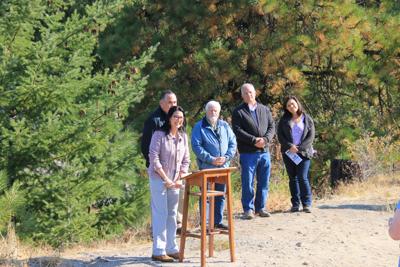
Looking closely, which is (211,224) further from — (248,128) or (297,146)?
(297,146)

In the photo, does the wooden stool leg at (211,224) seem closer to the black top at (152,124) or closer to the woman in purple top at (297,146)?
the black top at (152,124)

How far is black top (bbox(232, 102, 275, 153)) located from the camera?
11.2 metres

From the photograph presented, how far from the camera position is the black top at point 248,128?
36.9 feet

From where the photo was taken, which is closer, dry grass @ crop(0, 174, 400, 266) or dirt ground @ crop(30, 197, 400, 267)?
dirt ground @ crop(30, 197, 400, 267)

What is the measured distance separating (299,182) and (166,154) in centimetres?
399

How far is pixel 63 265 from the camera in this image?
338 inches

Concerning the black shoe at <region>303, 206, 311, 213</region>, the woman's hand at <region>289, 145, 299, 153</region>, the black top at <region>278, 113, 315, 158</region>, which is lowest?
the black shoe at <region>303, 206, 311, 213</region>

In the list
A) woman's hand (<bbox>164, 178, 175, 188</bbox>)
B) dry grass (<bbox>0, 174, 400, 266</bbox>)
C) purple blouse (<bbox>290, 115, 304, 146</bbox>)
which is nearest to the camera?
woman's hand (<bbox>164, 178, 175, 188</bbox>)

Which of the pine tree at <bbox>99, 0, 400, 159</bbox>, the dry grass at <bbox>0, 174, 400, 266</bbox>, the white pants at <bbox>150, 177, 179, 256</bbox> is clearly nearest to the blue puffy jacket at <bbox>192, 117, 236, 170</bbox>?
the dry grass at <bbox>0, 174, 400, 266</bbox>

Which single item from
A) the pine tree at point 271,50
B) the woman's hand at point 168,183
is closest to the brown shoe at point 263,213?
the woman's hand at point 168,183

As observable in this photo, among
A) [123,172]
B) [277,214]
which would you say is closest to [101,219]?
[123,172]

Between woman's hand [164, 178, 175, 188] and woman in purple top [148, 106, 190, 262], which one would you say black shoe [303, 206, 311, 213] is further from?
woman's hand [164, 178, 175, 188]

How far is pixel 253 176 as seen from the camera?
11.5 m

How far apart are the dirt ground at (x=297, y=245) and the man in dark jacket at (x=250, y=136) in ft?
1.59
